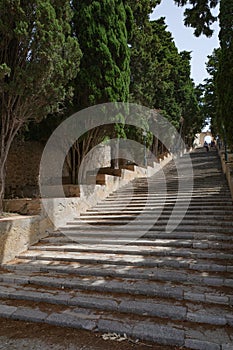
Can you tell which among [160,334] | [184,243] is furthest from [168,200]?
[160,334]

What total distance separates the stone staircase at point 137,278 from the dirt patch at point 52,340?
0.26 ft

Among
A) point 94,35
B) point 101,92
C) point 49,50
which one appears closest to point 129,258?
point 49,50

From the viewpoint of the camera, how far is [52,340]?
2438 millimetres

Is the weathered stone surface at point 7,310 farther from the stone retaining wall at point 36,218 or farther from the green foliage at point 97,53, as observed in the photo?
the green foliage at point 97,53

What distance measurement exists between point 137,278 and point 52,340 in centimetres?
139

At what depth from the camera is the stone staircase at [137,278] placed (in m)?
2.55

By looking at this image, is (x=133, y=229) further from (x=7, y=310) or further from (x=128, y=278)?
(x=7, y=310)

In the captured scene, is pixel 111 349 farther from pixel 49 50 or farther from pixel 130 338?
pixel 49 50

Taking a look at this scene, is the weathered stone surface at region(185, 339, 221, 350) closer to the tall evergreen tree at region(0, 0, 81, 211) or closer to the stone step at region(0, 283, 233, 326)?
the stone step at region(0, 283, 233, 326)

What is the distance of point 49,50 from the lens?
186 inches

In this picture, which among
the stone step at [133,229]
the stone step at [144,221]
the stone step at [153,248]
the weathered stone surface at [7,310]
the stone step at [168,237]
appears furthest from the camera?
the stone step at [144,221]

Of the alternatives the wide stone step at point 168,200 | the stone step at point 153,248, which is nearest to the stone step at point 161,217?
the wide stone step at point 168,200

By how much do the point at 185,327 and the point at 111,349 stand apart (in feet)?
2.42

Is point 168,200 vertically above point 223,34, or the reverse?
point 223,34
